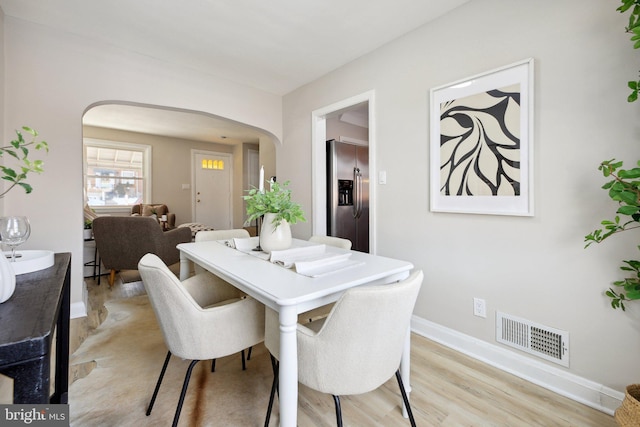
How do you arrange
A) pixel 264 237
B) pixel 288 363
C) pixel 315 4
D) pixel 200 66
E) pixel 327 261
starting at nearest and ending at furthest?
pixel 288 363
pixel 327 261
pixel 264 237
pixel 315 4
pixel 200 66

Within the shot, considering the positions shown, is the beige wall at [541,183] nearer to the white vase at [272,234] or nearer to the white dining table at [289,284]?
the white dining table at [289,284]

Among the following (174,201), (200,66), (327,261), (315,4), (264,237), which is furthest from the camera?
(174,201)

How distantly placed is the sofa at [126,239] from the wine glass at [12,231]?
223cm

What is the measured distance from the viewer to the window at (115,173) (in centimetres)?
570

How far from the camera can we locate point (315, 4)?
2.03m

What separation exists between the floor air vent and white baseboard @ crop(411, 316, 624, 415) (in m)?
0.05

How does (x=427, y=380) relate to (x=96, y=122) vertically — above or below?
below

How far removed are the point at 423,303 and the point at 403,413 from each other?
0.99m

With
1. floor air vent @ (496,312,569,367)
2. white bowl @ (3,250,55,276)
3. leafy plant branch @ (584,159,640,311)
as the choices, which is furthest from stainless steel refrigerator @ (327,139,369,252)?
white bowl @ (3,250,55,276)

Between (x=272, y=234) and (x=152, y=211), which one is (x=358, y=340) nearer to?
(x=272, y=234)

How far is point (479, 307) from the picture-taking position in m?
1.96

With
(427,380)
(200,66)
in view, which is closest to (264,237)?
(427,380)

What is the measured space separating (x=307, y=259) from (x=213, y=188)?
6295 mm

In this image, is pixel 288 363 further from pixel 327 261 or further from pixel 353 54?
pixel 353 54
